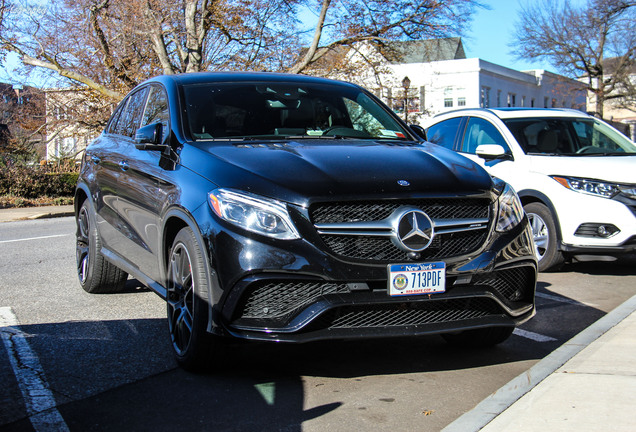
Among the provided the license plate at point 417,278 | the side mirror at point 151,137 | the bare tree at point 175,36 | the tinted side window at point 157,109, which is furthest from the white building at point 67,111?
the license plate at point 417,278

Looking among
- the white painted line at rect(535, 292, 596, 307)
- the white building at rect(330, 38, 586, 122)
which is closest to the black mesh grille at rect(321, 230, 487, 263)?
the white painted line at rect(535, 292, 596, 307)

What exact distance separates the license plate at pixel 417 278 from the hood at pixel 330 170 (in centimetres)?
40

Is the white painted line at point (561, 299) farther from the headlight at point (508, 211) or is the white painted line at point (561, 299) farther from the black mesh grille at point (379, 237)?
the black mesh grille at point (379, 237)

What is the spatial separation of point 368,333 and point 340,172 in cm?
89

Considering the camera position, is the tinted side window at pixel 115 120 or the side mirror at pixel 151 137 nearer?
the side mirror at pixel 151 137

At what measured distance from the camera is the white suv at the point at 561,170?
7.51 meters

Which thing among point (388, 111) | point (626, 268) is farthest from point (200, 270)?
point (626, 268)

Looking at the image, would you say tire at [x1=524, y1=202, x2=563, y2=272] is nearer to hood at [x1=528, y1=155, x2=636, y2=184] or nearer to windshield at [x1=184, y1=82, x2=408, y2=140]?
hood at [x1=528, y1=155, x2=636, y2=184]

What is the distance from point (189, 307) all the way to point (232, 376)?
1.53ft

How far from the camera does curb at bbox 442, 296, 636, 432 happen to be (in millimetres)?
3420

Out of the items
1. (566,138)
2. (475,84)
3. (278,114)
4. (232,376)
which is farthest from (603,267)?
(475,84)

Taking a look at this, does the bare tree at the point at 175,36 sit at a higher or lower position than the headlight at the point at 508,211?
higher

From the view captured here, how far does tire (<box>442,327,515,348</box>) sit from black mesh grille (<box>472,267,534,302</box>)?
1.55ft

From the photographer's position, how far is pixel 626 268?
28.8ft
